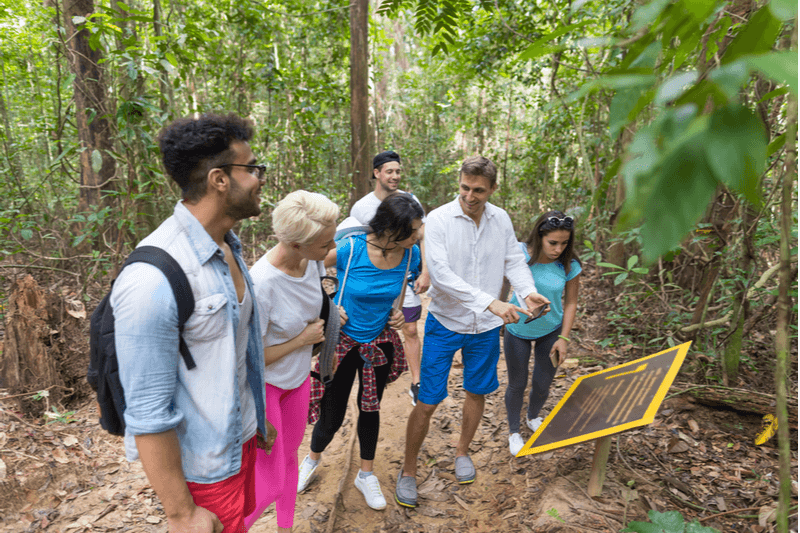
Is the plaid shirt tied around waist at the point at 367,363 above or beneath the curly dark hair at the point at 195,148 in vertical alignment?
beneath

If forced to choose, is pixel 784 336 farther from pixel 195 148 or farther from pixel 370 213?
pixel 370 213

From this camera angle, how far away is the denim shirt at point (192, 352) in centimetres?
133

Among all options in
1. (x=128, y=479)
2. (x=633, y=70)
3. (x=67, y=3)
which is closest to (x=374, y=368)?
(x=128, y=479)

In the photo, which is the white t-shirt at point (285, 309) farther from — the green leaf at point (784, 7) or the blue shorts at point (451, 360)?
the green leaf at point (784, 7)

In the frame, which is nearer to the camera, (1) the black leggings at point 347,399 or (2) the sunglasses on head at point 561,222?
(1) the black leggings at point 347,399

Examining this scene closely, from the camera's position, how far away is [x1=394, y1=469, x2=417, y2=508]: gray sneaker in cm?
325

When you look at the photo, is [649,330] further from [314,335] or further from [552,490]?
[314,335]

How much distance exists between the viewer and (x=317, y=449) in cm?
340

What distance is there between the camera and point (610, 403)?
255 cm

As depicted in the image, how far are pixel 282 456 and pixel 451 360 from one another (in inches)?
51.2

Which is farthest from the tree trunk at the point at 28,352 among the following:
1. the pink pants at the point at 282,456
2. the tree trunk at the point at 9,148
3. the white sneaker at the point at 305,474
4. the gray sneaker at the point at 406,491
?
the gray sneaker at the point at 406,491

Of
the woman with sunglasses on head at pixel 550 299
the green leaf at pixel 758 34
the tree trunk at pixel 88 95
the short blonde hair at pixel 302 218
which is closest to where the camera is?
the green leaf at pixel 758 34

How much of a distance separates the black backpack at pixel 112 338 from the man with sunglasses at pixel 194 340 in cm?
2

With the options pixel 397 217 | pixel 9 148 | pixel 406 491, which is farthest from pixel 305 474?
pixel 9 148
